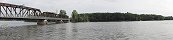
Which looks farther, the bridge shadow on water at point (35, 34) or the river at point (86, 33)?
the river at point (86, 33)

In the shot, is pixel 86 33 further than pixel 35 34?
Yes

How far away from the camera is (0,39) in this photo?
139ft

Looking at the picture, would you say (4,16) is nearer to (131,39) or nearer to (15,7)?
(15,7)

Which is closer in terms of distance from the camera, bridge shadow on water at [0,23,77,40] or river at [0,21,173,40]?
bridge shadow on water at [0,23,77,40]

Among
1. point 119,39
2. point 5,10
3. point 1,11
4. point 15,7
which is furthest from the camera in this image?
point 15,7

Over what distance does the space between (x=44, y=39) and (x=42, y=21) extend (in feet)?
356

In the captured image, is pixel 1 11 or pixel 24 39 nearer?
pixel 24 39

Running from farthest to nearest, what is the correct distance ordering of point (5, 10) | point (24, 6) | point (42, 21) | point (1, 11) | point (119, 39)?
point (42, 21) < point (24, 6) < point (5, 10) < point (1, 11) < point (119, 39)

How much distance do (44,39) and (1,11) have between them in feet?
173

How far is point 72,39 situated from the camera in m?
42.7

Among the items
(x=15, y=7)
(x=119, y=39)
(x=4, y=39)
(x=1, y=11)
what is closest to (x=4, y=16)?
(x=1, y=11)

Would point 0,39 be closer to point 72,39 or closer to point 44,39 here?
point 44,39

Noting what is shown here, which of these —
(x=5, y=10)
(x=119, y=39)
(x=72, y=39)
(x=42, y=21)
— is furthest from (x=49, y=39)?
(x=42, y=21)

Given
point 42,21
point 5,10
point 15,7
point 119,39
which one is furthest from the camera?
point 42,21
